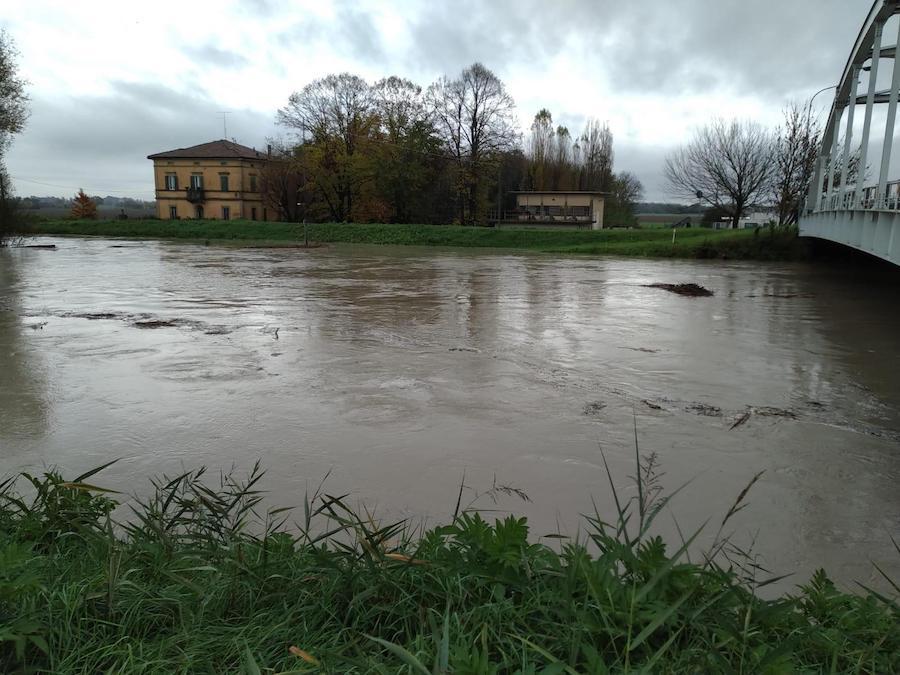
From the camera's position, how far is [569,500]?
476 centimetres

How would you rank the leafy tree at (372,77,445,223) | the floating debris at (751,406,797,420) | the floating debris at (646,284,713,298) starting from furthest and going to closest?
the leafy tree at (372,77,445,223) → the floating debris at (646,284,713,298) → the floating debris at (751,406,797,420)

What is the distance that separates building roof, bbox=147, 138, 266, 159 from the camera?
7375 cm

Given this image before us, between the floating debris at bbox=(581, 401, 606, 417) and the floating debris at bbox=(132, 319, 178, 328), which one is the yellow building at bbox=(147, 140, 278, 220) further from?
the floating debris at bbox=(581, 401, 606, 417)

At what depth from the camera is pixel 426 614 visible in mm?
2434

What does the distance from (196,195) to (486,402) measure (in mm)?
73860

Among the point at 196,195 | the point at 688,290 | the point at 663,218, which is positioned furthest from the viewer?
the point at 663,218

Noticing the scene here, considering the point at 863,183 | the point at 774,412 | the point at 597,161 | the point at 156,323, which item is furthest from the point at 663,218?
Result: the point at 774,412

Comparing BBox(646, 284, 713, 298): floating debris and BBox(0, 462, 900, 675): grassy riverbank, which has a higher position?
BBox(0, 462, 900, 675): grassy riverbank

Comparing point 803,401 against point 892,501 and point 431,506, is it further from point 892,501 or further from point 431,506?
point 431,506

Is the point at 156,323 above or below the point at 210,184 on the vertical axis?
below

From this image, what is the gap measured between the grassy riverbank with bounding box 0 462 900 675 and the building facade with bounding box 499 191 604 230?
62465mm

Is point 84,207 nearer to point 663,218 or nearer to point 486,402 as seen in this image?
point 486,402

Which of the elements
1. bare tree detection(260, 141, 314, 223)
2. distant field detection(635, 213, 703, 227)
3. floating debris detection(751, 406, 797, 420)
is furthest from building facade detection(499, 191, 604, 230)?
floating debris detection(751, 406, 797, 420)

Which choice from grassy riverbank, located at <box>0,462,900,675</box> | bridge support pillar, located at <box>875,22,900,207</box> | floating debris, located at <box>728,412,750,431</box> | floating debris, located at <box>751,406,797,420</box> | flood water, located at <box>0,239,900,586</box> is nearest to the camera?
grassy riverbank, located at <box>0,462,900,675</box>
